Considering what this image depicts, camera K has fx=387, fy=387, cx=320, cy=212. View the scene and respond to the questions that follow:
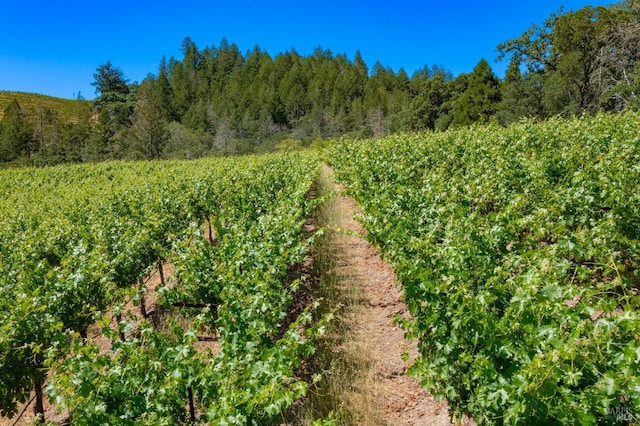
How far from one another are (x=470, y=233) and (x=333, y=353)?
237 cm

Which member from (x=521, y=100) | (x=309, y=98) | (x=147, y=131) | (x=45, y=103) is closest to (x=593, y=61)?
(x=521, y=100)

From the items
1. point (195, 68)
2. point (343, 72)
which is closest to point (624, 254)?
point (343, 72)

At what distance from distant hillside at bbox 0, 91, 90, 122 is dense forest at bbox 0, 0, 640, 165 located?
3.31 m

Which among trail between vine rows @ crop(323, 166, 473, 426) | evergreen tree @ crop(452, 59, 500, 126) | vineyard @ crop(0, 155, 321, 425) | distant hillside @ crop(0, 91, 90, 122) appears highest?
distant hillside @ crop(0, 91, 90, 122)

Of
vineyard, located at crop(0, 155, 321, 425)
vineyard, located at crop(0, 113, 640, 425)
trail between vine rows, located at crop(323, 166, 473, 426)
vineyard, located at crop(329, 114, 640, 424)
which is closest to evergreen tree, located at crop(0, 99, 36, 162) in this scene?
vineyard, located at crop(0, 155, 321, 425)

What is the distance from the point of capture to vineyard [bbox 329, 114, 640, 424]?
2299mm

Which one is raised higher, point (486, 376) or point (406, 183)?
point (406, 183)

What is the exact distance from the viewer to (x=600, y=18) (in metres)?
25.1

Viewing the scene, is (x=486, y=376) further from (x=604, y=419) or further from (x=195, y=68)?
(x=195, y=68)

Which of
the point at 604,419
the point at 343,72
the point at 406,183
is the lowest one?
the point at 604,419

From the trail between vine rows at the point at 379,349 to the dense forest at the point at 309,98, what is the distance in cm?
976

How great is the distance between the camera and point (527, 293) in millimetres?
2711

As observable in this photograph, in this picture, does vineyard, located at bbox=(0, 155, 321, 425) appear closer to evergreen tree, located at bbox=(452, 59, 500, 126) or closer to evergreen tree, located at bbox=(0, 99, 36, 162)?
evergreen tree, located at bbox=(452, 59, 500, 126)

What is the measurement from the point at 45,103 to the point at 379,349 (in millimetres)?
115729
